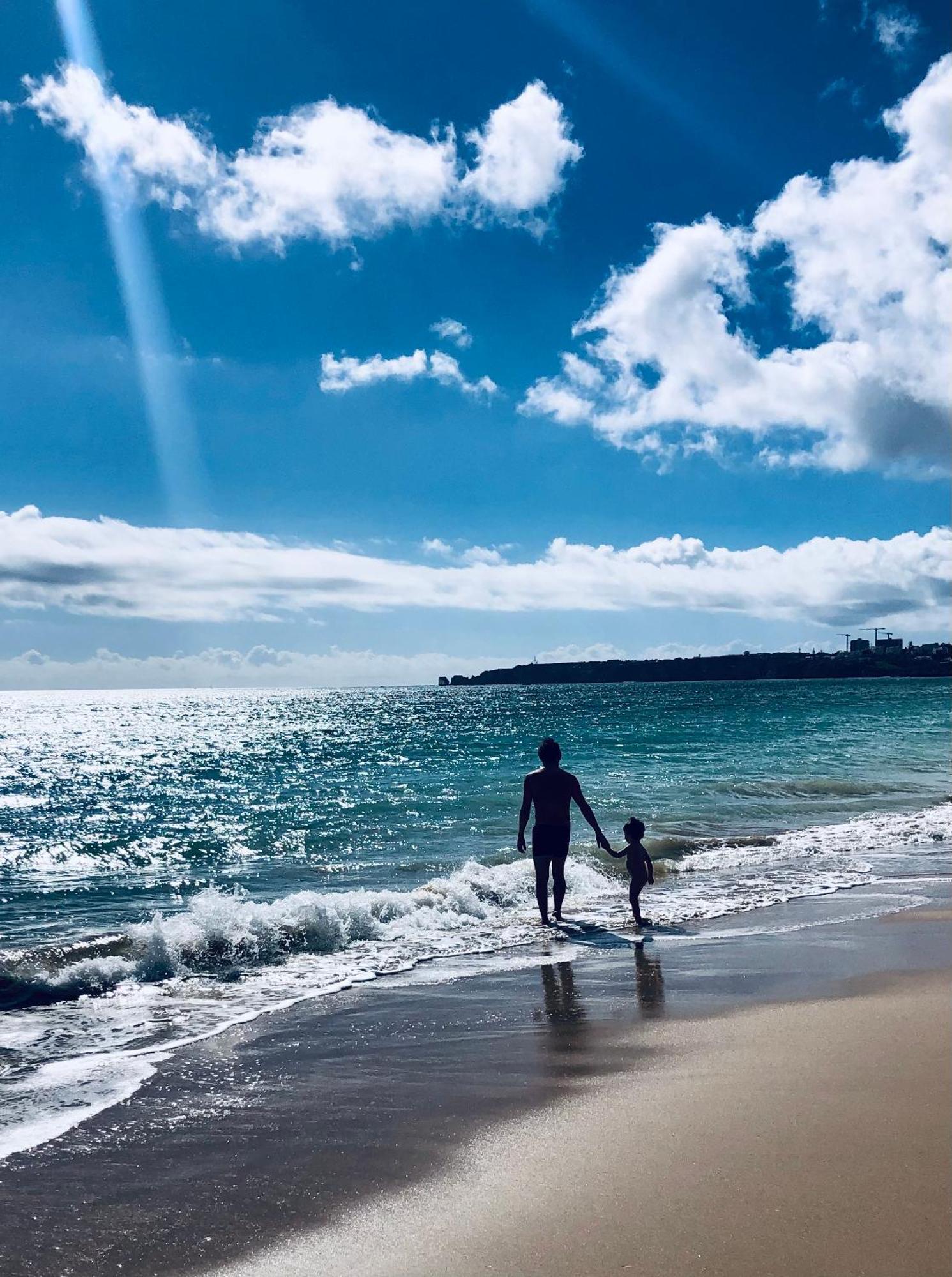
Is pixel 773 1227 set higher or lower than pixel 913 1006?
higher

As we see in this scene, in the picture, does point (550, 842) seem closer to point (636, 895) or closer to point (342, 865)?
point (636, 895)

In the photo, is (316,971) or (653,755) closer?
(316,971)

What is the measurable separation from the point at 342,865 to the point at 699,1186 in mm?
12287

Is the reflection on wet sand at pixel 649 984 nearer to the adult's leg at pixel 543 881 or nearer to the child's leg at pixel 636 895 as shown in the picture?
the child's leg at pixel 636 895

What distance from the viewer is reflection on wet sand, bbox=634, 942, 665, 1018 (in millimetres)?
6488

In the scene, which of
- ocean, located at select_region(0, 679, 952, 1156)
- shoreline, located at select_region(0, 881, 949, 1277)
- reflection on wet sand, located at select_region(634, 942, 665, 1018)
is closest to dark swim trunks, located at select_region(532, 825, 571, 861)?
ocean, located at select_region(0, 679, 952, 1156)

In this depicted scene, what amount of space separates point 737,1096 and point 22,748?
69982 millimetres

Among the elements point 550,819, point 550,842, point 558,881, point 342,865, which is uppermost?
point 550,819

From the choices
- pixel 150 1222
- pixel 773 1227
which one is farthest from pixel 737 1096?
pixel 150 1222

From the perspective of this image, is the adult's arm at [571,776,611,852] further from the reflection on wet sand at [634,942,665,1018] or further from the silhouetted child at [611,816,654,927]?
the reflection on wet sand at [634,942,665,1018]

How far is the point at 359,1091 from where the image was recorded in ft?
16.8

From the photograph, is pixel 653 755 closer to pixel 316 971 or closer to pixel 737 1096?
pixel 316 971

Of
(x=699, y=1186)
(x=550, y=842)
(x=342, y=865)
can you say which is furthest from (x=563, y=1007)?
(x=342, y=865)

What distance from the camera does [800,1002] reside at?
6.41m
